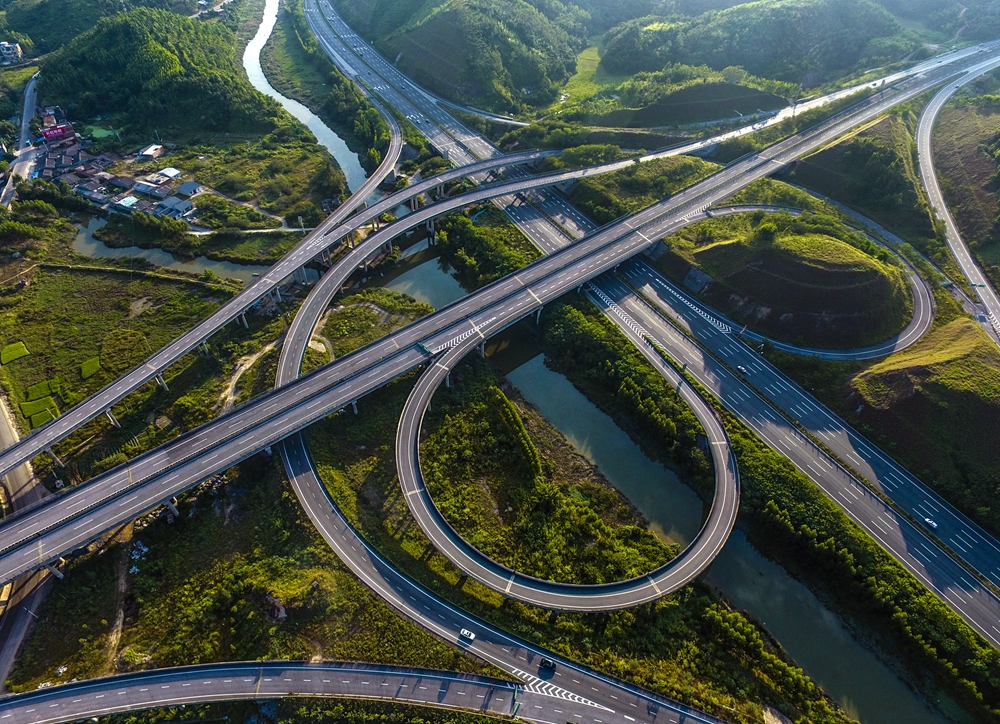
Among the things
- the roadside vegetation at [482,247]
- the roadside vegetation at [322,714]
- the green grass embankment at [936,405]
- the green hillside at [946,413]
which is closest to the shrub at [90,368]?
the roadside vegetation at [322,714]

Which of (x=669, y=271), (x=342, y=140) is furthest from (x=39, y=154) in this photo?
(x=669, y=271)


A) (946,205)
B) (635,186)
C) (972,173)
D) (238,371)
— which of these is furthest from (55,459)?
(972,173)

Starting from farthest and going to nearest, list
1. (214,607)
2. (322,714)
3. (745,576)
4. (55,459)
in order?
(55,459) → (745,576) → (214,607) → (322,714)

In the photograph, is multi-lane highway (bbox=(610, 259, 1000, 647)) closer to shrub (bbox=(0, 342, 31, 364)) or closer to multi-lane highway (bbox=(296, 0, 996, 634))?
multi-lane highway (bbox=(296, 0, 996, 634))

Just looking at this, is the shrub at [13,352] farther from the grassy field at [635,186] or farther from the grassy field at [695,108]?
the grassy field at [695,108]

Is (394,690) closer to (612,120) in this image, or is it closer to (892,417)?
(892,417)

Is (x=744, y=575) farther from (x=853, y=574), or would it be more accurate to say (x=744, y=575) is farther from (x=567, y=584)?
(x=567, y=584)
